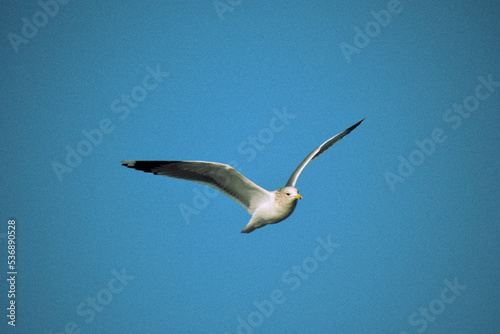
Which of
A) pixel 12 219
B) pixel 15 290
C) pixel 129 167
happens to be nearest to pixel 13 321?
pixel 15 290

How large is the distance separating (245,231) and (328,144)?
1.75 metres

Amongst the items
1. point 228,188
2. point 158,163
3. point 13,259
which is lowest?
point 228,188

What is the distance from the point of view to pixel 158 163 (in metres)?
5.14

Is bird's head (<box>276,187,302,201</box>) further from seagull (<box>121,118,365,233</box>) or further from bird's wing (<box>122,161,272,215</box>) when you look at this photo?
bird's wing (<box>122,161,272,215</box>)

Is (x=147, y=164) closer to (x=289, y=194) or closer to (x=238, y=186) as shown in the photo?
(x=238, y=186)

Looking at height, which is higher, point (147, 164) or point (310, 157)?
point (147, 164)

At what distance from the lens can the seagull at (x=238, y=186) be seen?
5.15 meters

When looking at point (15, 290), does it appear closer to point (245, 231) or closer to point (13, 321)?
point (13, 321)

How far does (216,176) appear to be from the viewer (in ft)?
17.8

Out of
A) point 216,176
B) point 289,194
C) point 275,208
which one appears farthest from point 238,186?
point 289,194

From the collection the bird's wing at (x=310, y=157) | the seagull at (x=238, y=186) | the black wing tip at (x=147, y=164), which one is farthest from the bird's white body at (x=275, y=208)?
the black wing tip at (x=147, y=164)

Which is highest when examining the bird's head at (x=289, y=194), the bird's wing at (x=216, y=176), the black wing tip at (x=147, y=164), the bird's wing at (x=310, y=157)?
the black wing tip at (x=147, y=164)

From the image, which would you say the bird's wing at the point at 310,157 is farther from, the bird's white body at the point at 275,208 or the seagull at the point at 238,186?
the bird's white body at the point at 275,208

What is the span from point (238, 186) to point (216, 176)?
0.93 ft
